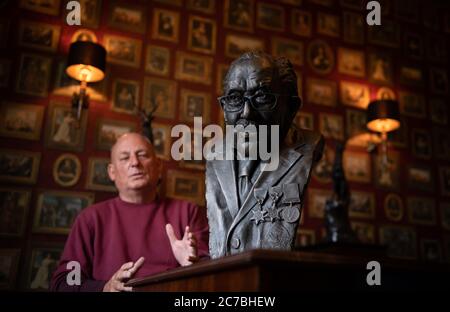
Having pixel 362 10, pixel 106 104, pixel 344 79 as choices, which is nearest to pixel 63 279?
pixel 106 104

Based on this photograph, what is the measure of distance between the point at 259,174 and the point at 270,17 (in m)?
3.96

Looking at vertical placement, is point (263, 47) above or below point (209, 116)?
above

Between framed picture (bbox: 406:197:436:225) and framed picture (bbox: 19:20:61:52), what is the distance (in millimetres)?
4322

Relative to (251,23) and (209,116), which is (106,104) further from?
(251,23)

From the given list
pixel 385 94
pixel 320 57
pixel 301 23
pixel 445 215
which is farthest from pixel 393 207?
pixel 301 23

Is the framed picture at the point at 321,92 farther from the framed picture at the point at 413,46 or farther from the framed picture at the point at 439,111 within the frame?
the framed picture at the point at 439,111

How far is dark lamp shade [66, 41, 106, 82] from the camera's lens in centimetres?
424

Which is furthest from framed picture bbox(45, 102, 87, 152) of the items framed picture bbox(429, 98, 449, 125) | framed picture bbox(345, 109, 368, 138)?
framed picture bbox(429, 98, 449, 125)

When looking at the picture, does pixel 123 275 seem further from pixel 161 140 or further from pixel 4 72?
pixel 4 72

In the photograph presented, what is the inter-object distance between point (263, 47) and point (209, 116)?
1136 millimetres

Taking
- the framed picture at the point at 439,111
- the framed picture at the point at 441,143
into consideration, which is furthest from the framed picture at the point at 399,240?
the framed picture at the point at 439,111

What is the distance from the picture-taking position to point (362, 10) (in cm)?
611

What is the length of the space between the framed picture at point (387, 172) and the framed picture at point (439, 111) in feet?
3.16

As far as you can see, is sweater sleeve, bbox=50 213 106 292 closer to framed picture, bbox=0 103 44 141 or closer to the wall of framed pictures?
the wall of framed pictures
